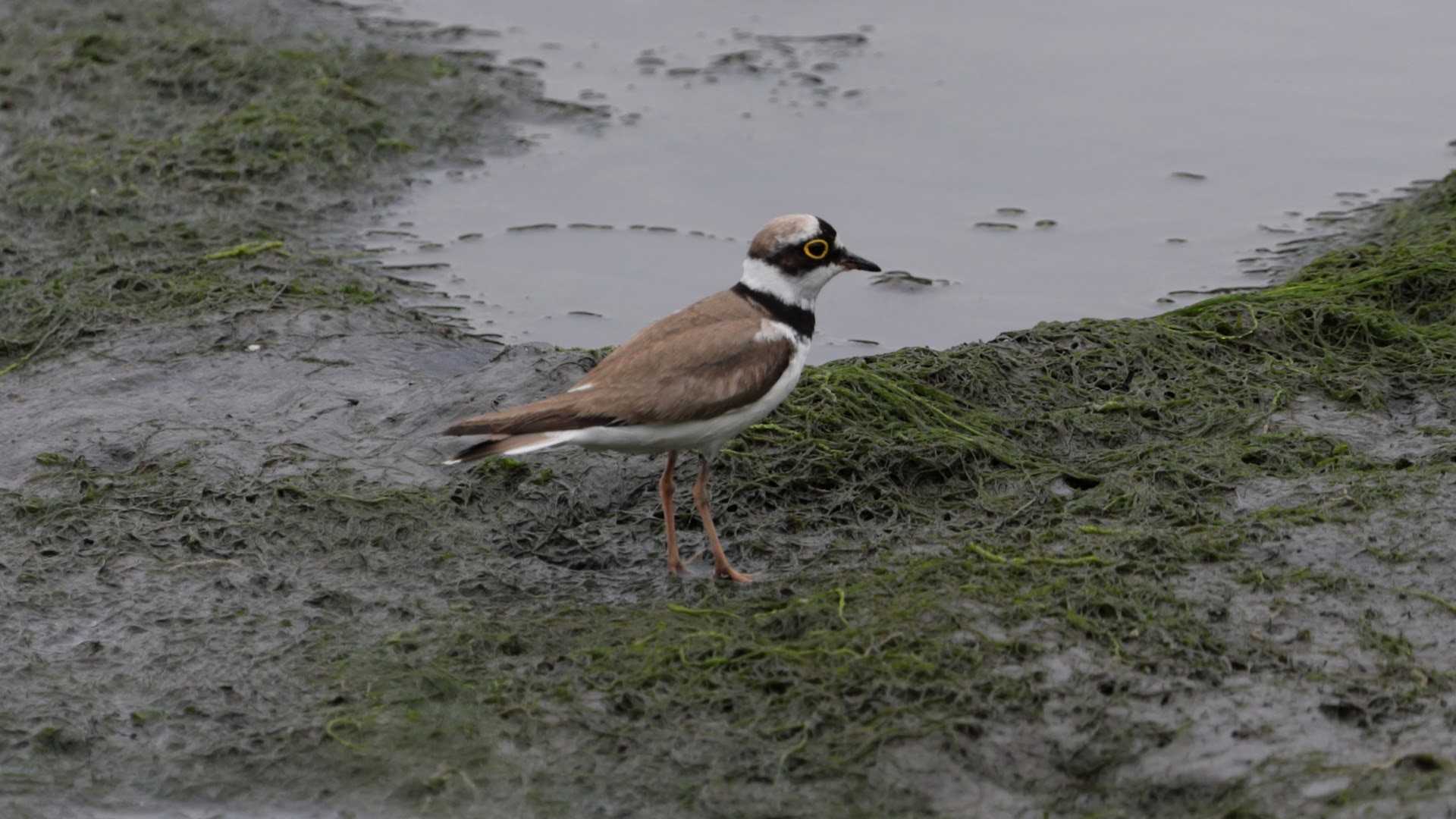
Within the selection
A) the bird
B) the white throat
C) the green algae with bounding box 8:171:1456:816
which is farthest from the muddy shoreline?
the white throat

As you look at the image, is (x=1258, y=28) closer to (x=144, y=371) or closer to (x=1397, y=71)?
(x=1397, y=71)

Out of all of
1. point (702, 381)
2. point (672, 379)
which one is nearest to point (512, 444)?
point (672, 379)

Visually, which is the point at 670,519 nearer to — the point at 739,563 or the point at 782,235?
the point at 739,563

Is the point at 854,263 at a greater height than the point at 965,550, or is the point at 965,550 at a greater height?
the point at 854,263

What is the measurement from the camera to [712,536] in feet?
24.9

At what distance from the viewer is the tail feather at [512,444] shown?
697 centimetres

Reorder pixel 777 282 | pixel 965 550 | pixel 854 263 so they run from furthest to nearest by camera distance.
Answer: pixel 854 263 < pixel 777 282 < pixel 965 550

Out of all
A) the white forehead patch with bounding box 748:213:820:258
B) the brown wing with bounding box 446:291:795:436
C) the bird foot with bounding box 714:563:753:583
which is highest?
the white forehead patch with bounding box 748:213:820:258

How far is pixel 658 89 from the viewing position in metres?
14.2

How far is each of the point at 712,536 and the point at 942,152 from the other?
6185mm

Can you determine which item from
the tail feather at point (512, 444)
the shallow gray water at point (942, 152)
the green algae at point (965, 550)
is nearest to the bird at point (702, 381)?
the tail feather at point (512, 444)

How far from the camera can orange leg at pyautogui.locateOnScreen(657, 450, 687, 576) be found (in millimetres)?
7641

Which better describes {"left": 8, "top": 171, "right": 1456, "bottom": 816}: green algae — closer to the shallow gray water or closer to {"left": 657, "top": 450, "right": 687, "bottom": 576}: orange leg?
{"left": 657, "top": 450, "right": 687, "bottom": 576}: orange leg

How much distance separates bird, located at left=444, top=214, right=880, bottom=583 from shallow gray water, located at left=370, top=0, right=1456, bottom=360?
105 inches
